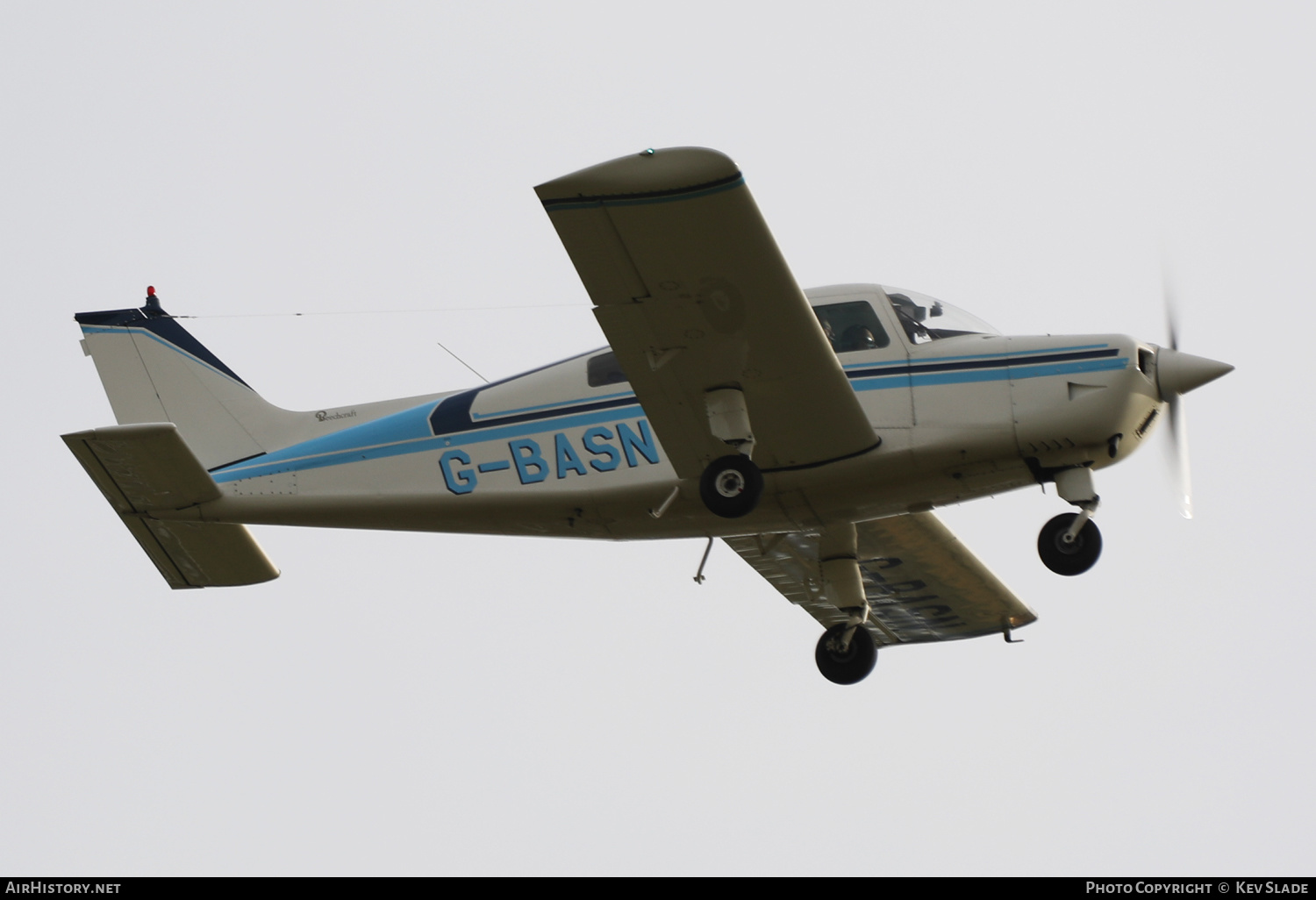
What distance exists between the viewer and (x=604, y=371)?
1248 centimetres

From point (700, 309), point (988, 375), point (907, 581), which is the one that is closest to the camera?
point (700, 309)

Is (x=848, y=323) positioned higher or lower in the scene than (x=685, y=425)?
higher

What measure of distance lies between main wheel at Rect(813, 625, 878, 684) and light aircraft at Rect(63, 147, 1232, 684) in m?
0.02

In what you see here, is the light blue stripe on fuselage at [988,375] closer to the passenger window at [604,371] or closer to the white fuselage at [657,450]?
the white fuselage at [657,450]

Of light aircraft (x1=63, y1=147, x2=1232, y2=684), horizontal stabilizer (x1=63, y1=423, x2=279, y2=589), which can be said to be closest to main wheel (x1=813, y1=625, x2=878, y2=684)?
light aircraft (x1=63, y1=147, x2=1232, y2=684)

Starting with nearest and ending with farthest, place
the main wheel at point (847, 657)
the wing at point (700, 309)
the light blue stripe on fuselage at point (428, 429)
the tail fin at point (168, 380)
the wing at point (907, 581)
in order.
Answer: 1. the wing at point (700, 309)
2. the light blue stripe on fuselage at point (428, 429)
3. the main wheel at point (847, 657)
4. the tail fin at point (168, 380)
5. the wing at point (907, 581)

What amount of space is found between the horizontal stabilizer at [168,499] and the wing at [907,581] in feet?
14.0

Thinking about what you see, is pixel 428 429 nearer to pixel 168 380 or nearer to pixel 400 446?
pixel 400 446

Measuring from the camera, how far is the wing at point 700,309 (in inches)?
397

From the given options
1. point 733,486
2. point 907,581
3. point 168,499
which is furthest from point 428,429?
point 907,581

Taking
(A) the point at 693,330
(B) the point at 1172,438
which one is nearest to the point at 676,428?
(A) the point at 693,330

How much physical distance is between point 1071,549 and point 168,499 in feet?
23.3

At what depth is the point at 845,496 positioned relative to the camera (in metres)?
12.0

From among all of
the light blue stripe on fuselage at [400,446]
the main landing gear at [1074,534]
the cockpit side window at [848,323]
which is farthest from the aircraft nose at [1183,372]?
the light blue stripe on fuselage at [400,446]
